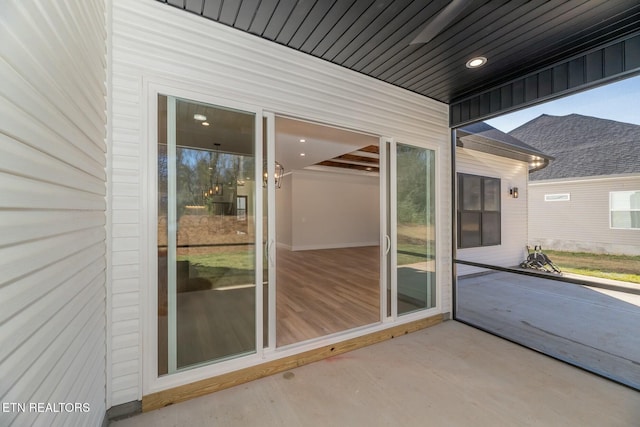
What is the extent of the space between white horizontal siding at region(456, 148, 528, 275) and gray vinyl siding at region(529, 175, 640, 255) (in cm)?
24

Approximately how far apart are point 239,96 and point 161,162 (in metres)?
0.84

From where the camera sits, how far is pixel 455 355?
8.69 ft

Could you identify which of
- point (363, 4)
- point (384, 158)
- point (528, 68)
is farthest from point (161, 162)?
point (528, 68)

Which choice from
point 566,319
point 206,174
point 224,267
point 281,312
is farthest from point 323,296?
point 566,319

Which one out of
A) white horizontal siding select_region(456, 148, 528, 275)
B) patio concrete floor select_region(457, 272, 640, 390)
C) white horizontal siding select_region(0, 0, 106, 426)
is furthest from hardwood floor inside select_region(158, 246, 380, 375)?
white horizontal siding select_region(456, 148, 528, 275)

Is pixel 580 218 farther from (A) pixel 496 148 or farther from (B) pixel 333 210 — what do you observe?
(B) pixel 333 210

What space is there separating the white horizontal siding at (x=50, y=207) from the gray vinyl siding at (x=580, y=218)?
4096mm

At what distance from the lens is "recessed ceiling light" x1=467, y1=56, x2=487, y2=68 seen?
2568 mm

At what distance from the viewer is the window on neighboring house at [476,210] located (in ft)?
14.4

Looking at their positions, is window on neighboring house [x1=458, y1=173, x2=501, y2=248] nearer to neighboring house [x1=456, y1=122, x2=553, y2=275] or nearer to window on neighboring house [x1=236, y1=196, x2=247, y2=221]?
neighboring house [x1=456, y1=122, x2=553, y2=275]

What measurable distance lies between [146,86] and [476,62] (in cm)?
306

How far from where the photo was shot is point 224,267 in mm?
2189

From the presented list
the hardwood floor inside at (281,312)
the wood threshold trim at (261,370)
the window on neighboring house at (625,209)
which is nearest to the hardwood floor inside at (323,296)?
the hardwood floor inside at (281,312)

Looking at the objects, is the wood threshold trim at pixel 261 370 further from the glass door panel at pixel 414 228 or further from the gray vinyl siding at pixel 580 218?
the gray vinyl siding at pixel 580 218
